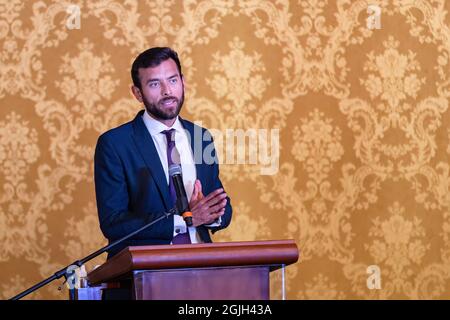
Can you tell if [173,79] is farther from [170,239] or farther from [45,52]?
[45,52]

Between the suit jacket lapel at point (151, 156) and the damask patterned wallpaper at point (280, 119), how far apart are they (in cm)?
89

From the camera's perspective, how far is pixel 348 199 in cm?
427

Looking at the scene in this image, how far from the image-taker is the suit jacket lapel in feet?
10.2

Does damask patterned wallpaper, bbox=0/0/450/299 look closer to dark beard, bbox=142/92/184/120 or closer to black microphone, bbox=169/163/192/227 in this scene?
dark beard, bbox=142/92/184/120

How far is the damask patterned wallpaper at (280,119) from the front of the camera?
13.4 feet

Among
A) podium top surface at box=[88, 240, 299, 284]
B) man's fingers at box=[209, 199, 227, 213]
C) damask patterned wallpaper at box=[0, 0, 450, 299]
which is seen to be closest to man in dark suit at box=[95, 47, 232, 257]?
man's fingers at box=[209, 199, 227, 213]

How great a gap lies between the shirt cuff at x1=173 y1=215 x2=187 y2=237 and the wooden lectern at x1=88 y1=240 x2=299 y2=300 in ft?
1.75

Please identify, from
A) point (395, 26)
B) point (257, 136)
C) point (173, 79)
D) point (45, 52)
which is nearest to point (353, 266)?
point (257, 136)

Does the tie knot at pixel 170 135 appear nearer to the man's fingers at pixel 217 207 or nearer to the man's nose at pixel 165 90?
the man's nose at pixel 165 90

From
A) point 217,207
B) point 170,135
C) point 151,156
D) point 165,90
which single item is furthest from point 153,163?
point 217,207

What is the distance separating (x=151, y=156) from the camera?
10.4ft

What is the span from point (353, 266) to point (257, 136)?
32.2 inches
